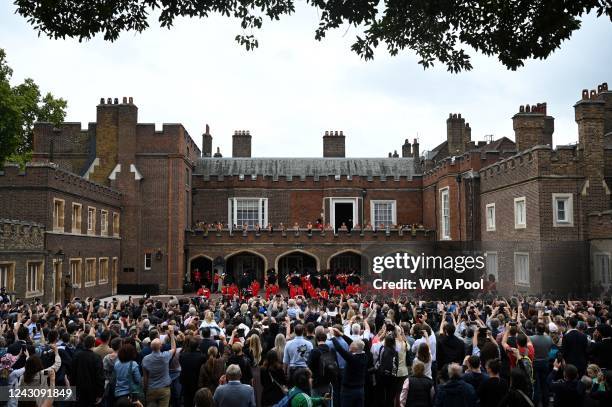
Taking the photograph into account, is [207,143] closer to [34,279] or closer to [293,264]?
[293,264]

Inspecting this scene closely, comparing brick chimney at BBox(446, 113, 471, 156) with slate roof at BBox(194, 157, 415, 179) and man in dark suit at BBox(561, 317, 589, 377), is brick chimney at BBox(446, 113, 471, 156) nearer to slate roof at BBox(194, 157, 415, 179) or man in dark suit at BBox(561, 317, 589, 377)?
slate roof at BBox(194, 157, 415, 179)

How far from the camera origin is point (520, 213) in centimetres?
2488

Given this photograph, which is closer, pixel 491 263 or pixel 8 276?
pixel 8 276

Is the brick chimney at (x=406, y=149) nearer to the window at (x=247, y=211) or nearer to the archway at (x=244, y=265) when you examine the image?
the window at (x=247, y=211)

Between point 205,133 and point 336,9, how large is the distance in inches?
1687

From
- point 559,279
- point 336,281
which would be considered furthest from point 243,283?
point 559,279

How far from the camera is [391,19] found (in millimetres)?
6473

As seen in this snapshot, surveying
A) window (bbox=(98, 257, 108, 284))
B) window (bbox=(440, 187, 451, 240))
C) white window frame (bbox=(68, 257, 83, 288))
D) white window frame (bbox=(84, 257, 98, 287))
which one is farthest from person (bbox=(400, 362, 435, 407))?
window (bbox=(440, 187, 451, 240))

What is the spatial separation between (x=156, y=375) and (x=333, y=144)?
36.8m

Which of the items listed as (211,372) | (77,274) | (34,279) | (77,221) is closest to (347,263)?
(77,274)

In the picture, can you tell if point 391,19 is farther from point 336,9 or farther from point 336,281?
point 336,281

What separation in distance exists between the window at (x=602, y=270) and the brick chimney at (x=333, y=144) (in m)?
24.2

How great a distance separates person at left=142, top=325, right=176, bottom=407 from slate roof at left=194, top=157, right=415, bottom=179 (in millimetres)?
31635

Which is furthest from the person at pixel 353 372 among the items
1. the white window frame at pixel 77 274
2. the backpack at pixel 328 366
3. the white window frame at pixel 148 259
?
the white window frame at pixel 148 259
